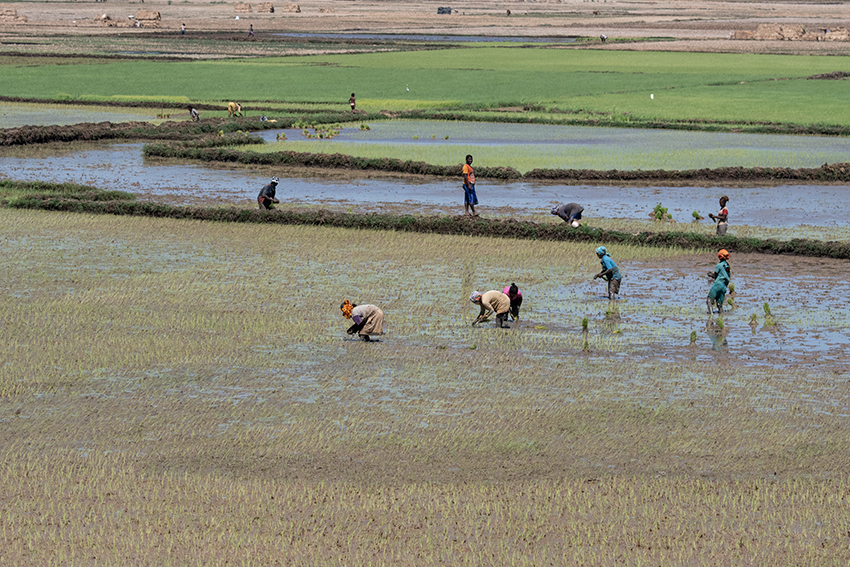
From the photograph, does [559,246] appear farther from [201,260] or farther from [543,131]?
[543,131]

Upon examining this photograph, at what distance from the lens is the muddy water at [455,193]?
19181 millimetres

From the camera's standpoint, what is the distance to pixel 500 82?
44.8 meters

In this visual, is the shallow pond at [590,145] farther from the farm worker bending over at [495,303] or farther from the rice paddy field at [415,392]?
the farm worker bending over at [495,303]

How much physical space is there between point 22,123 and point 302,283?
21.9 m

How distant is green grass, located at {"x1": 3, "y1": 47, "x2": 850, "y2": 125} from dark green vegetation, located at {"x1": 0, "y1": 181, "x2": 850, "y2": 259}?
1707cm

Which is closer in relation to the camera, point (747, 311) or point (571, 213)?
point (747, 311)

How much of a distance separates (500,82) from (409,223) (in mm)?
28244

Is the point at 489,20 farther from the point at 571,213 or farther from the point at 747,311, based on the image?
the point at 747,311

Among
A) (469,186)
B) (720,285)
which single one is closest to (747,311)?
(720,285)

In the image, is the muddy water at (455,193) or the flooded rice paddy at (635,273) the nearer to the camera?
the flooded rice paddy at (635,273)

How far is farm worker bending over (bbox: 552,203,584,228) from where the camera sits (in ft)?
55.8

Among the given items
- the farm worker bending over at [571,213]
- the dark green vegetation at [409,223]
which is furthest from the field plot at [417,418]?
the farm worker bending over at [571,213]

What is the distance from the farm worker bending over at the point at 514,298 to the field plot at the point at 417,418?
0.23 metres

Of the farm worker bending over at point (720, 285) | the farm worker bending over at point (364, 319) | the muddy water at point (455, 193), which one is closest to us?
the farm worker bending over at point (364, 319)
